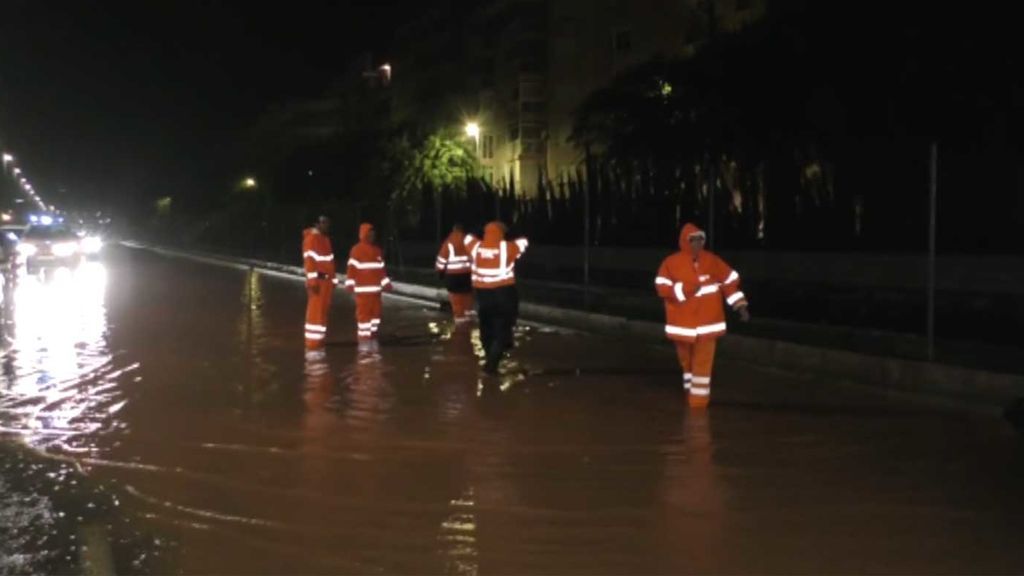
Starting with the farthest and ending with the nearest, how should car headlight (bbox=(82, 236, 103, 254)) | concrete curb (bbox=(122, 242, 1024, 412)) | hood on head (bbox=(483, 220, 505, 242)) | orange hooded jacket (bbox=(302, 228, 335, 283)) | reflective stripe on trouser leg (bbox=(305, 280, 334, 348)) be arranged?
car headlight (bbox=(82, 236, 103, 254)) → reflective stripe on trouser leg (bbox=(305, 280, 334, 348)) → orange hooded jacket (bbox=(302, 228, 335, 283)) → hood on head (bbox=(483, 220, 505, 242)) → concrete curb (bbox=(122, 242, 1024, 412))

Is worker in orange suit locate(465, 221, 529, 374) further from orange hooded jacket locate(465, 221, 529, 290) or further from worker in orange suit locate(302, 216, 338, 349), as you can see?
worker in orange suit locate(302, 216, 338, 349)

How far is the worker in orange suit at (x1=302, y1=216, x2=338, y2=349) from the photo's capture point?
15731 millimetres

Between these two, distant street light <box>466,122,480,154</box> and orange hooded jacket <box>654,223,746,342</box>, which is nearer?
orange hooded jacket <box>654,223,746,342</box>

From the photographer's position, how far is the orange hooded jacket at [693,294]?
35.6 ft

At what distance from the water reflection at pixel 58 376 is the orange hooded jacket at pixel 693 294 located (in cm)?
482

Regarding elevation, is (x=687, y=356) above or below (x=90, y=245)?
below

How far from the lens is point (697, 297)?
10859 mm

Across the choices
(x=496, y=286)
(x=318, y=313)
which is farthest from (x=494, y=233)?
(x=318, y=313)

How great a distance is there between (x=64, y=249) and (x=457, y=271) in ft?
81.7

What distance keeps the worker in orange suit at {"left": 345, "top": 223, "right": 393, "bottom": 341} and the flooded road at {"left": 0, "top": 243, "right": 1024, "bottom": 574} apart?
1.25 m

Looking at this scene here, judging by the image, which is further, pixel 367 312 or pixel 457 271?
pixel 457 271

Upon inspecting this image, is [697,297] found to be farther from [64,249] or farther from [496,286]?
[64,249]

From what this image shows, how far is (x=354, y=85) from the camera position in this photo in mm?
81500

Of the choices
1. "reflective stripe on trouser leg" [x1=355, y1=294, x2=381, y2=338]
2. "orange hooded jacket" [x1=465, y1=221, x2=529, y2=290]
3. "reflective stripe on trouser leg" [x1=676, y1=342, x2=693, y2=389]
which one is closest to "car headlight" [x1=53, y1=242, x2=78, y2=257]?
"reflective stripe on trouser leg" [x1=355, y1=294, x2=381, y2=338]
